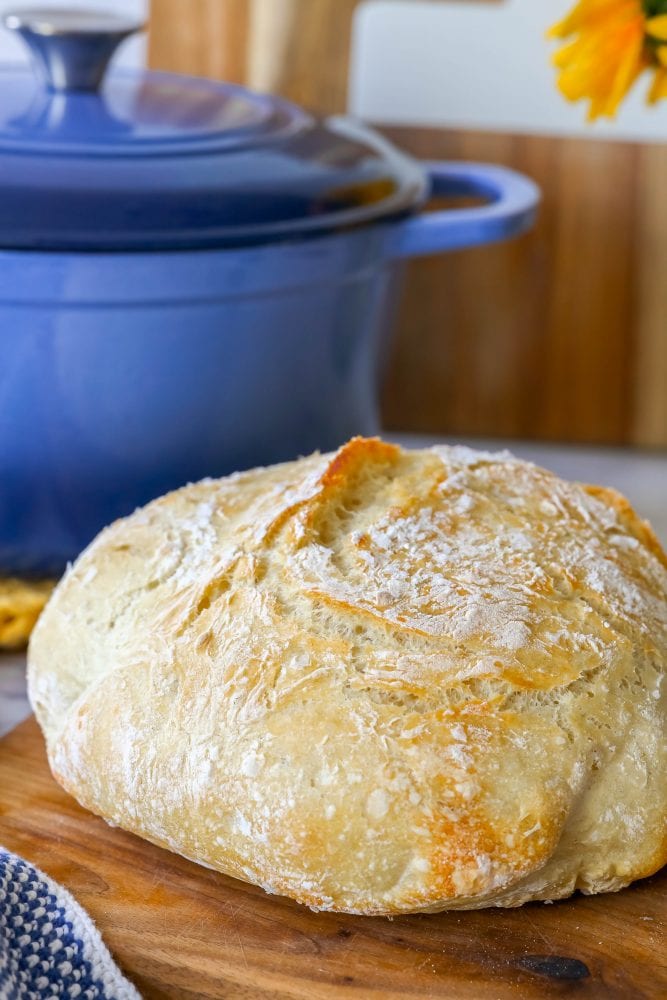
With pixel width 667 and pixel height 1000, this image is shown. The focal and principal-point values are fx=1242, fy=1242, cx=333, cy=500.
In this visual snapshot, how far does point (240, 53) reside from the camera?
150cm

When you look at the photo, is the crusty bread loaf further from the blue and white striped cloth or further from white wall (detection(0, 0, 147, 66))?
white wall (detection(0, 0, 147, 66))

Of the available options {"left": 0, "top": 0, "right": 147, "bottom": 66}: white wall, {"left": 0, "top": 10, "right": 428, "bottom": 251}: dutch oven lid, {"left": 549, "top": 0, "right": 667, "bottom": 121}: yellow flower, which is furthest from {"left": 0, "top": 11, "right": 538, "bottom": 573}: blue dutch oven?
{"left": 0, "top": 0, "right": 147, "bottom": 66}: white wall

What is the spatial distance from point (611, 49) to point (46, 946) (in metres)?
0.72

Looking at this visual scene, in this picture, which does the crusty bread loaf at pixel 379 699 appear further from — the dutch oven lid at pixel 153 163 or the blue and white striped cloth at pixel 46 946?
the dutch oven lid at pixel 153 163

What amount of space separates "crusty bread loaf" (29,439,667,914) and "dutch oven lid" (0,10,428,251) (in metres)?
0.26

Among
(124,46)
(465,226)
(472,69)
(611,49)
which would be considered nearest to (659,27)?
(611,49)

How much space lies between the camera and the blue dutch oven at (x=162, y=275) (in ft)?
3.19

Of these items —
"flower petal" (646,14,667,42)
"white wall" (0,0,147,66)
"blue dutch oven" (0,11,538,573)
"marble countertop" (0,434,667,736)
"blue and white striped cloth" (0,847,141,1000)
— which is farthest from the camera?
"white wall" (0,0,147,66)

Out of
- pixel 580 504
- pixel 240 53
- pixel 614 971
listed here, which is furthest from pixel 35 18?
pixel 614 971

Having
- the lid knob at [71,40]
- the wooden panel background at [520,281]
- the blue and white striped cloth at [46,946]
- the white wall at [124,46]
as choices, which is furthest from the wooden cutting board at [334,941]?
the white wall at [124,46]

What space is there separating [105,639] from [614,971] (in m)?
0.39

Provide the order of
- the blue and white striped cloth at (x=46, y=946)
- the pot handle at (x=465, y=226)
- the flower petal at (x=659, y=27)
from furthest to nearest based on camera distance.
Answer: the pot handle at (x=465, y=226) < the flower petal at (x=659, y=27) < the blue and white striped cloth at (x=46, y=946)

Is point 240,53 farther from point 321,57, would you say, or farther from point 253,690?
point 253,690

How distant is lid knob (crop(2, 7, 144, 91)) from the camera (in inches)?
41.4
